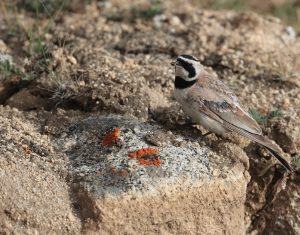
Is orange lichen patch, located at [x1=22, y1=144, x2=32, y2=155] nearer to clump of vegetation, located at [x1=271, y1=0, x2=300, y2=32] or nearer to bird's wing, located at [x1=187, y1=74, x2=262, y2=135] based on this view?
bird's wing, located at [x1=187, y1=74, x2=262, y2=135]

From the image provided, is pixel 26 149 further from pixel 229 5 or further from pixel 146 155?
pixel 229 5

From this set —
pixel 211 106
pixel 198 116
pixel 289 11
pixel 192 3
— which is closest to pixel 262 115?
pixel 211 106

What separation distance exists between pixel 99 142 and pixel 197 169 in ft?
3.09

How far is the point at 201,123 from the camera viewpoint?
20.8ft

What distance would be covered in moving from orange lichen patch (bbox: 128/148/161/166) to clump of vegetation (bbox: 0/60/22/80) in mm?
2066

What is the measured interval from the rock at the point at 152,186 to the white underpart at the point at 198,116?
22 cm

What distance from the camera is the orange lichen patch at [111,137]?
6059 millimetres

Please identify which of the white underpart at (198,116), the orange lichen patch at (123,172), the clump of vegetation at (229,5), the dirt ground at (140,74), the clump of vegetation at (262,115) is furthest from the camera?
the clump of vegetation at (229,5)

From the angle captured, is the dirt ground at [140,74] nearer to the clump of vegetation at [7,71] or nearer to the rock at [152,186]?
the clump of vegetation at [7,71]

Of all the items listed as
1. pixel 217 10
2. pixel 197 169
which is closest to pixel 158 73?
pixel 197 169

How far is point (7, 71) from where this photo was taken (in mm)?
7266

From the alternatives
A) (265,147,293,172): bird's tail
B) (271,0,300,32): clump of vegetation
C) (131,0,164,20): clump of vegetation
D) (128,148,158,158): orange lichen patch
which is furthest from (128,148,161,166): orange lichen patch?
(271,0,300,32): clump of vegetation

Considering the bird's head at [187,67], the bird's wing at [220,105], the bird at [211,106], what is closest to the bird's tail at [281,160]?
the bird at [211,106]

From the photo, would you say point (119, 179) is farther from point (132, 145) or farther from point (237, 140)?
point (237, 140)
